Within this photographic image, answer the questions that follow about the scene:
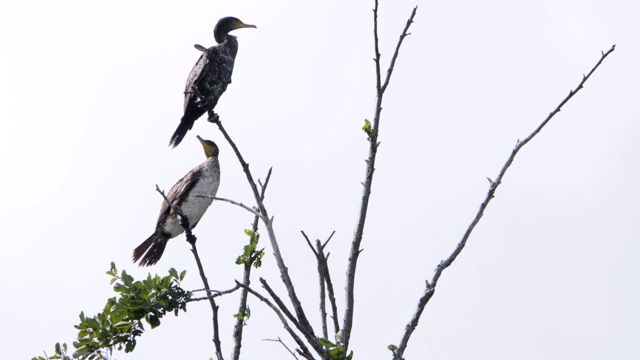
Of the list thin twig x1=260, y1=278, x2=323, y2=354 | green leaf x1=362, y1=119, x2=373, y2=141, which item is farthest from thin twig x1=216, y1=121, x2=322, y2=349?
green leaf x1=362, y1=119, x2=373, y2=141

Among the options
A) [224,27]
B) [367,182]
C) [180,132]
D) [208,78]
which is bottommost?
[367,182]

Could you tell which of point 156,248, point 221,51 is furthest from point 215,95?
point 156,248

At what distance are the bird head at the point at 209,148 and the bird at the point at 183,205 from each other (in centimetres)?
21

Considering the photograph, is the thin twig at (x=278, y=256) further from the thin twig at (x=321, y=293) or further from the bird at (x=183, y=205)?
the bird at (x=183, y=205)

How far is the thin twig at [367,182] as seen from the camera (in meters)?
A: 4.77

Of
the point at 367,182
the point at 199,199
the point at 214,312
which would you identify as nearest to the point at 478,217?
the point at 367,182

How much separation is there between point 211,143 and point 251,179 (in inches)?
219

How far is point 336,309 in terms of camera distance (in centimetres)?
476

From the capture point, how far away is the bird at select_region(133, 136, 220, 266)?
30.4 feet

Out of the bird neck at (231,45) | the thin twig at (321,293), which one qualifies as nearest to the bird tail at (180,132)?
the bird neck at (231,45)

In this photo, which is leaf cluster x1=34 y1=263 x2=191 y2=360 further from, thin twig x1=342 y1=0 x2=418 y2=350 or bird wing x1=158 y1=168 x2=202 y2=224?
bird wing x1=158 y1=168 x2=202 y2=224

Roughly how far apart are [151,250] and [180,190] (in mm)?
815

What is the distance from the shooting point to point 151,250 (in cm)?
929

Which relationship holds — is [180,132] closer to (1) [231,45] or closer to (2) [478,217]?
(1) [231,45]
